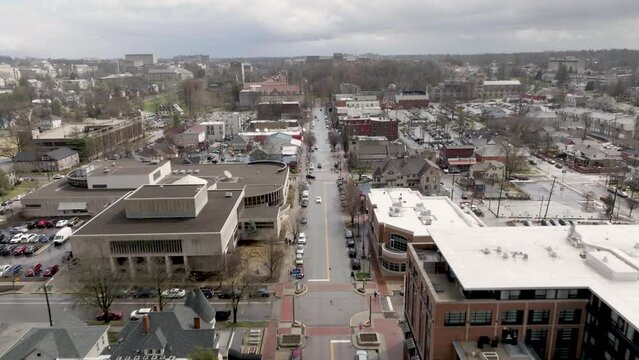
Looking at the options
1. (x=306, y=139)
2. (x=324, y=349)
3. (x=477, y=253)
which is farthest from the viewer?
(x=306, y=139)

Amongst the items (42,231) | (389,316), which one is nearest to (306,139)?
(42,231)

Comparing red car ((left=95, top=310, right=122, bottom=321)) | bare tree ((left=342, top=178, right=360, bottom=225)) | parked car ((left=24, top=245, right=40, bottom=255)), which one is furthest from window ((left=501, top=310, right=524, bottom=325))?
parked car ((left=24, top=245, right=40, bottom=255))

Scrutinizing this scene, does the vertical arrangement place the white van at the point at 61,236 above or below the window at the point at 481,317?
below

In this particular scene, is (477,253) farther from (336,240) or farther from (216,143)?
(216,143)

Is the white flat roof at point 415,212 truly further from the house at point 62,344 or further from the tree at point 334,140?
the tree at point 334,140

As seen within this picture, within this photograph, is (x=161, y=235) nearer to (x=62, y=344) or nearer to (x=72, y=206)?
(x=62, y=344)

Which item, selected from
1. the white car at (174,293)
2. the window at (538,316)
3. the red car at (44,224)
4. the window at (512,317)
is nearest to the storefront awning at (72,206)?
the red car at (44,224)

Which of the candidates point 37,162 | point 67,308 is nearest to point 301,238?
point 67,308
